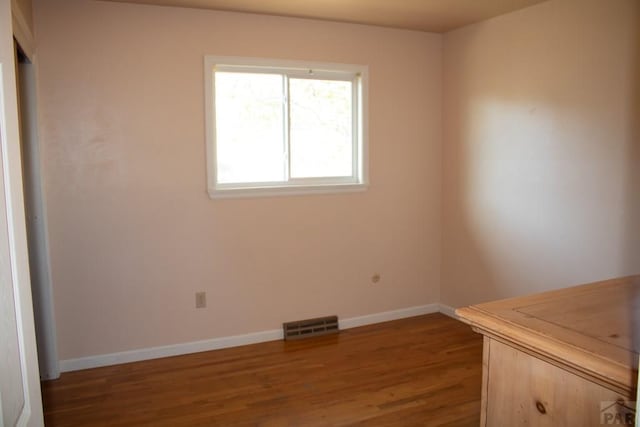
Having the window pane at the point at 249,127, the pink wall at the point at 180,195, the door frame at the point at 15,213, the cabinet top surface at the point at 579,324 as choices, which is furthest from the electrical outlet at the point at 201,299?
the cabinet top surface at the point at 579,324

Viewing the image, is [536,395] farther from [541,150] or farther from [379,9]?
[379,9]

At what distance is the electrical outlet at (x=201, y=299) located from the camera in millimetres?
3717

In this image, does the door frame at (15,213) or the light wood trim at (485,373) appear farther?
the door frame at (15,213)

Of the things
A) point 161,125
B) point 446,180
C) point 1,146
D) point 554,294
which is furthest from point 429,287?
point 1,146

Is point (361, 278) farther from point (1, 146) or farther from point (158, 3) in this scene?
point (1, 146)

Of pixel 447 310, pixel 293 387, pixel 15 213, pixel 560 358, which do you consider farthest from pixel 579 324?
pixel 447 310

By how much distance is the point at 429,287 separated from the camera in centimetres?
459

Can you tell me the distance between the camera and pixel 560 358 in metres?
1.08

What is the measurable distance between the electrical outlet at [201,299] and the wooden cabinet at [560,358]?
269 cm

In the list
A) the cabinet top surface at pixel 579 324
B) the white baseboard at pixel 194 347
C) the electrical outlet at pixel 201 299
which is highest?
the cabinet top surface at pixel 579 324

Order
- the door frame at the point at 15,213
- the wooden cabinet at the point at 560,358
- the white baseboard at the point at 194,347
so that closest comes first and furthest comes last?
the wooden cabinet at the point at 560,358, the door frame at the point at 15,213, the white baseboard at the point at 194,347

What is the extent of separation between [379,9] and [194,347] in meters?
2.80

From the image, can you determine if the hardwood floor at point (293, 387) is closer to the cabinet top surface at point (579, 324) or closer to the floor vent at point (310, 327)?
the floor vent at point (310, 327)

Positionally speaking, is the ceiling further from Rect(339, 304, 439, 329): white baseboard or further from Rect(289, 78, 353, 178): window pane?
Rect(339, 304, 439, 329): white baseboard
